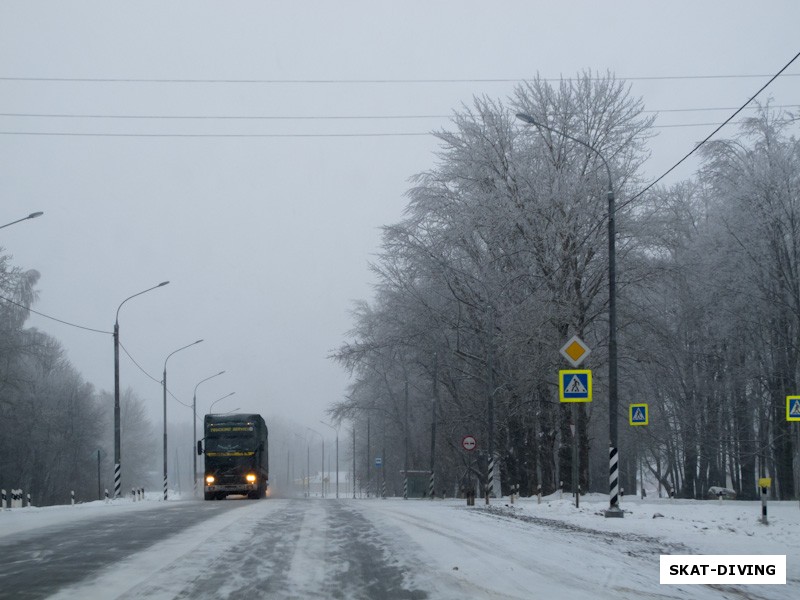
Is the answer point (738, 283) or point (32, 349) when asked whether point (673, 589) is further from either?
point (32, 349)

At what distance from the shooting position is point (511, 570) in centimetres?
1120

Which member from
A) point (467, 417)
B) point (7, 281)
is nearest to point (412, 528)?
point (467, 417)

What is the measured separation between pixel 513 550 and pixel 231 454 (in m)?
26.7

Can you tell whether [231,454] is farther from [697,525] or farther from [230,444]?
[697,525]

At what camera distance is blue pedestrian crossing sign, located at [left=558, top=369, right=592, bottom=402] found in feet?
→ 74.3

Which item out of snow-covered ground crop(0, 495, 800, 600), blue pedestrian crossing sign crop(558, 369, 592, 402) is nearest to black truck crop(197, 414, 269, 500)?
snow-covered ground crop(0, 495, 800, 600)

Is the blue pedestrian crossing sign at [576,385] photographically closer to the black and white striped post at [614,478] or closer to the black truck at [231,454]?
the black and white striped post at [614,478]

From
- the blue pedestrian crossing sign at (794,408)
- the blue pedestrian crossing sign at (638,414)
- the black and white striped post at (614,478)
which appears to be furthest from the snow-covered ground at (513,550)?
the blue pedestrian crossing sign at (638,414)

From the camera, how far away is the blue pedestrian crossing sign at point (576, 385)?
74.3ft

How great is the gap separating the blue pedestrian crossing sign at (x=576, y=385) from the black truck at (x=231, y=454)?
1913 centimetres

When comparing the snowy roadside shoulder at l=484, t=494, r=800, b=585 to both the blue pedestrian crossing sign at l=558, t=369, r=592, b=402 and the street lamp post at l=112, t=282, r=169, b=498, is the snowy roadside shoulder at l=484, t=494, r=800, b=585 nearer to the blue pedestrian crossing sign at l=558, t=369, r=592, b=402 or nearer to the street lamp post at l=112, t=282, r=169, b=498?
the blue pedestrian crossing sign at l=558, t=369, r=592, b=402

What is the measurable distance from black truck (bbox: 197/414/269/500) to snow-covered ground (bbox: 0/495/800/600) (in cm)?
1592

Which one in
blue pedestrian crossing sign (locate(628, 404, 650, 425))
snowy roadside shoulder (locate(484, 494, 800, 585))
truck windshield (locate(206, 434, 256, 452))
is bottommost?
snowy roadside shoulder (locate(484, 494, 800, 585))

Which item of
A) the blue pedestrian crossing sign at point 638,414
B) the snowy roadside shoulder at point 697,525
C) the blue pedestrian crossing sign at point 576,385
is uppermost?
the blue pedestrian crossing sign at point 576,385
